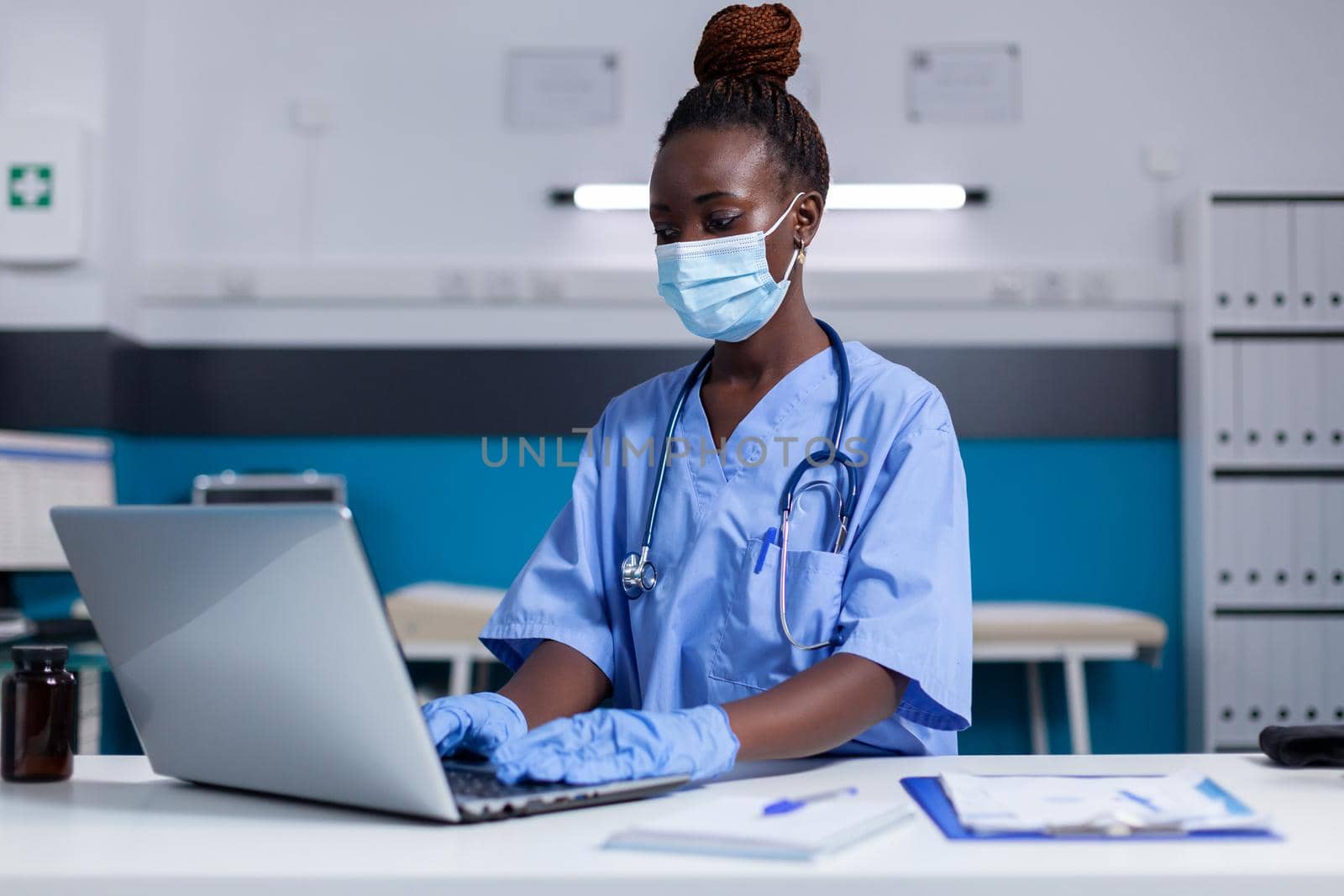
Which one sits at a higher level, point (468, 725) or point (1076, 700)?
point (468, 725)

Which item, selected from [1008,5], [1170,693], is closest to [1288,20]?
[1008,5]

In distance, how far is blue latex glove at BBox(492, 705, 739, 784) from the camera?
82 cm

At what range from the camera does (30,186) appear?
3.06 m

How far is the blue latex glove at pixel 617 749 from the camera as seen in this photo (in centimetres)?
82

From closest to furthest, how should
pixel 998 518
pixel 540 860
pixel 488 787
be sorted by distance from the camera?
pixel 540 860, pixel 488 787, pixel 998 518

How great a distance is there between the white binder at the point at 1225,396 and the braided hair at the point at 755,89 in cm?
211

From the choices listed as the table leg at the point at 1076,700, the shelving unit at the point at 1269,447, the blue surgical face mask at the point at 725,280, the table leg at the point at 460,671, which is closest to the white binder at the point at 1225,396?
the shelving unit at the point at 1269,447

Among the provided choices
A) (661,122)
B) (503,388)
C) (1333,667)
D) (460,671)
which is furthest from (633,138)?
(1333,667)

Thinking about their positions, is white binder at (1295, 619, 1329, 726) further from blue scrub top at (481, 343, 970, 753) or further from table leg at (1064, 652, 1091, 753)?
blue scrub top at (481, 343, 970, 753)

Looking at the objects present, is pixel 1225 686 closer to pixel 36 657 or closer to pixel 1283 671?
pixel 1283 671

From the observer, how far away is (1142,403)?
3322mm

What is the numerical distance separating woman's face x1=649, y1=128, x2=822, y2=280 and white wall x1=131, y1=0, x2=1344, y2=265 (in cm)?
211

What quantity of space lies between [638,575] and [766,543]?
143mm

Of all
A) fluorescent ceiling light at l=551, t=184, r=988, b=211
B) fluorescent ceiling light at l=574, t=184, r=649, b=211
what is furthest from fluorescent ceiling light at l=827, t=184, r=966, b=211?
fluorescent ceiling light at l=574, t=184, r=649, b=211
